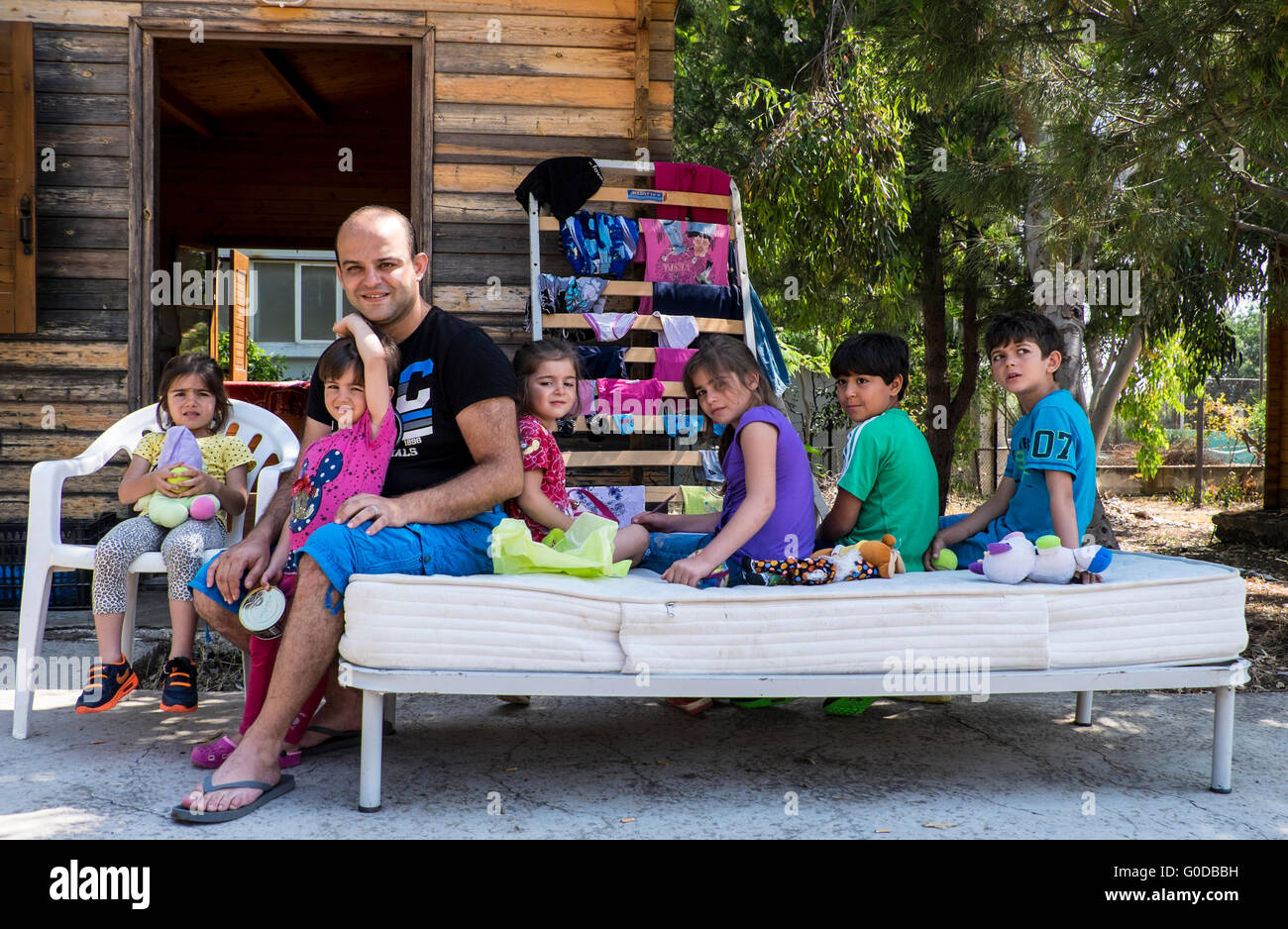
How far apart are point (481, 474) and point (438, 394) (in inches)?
10.1

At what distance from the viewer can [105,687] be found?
120 inches

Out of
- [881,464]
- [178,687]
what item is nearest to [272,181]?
[178,687]

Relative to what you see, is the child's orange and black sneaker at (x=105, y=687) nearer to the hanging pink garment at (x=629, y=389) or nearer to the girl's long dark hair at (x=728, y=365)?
the girl's long dark hair at (x=728, y=365)

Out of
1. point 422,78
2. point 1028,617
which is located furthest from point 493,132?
point 1028,617

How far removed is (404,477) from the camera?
275cm

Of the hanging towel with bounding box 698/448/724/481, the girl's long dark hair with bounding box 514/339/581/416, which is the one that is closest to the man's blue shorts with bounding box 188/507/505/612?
the girl's long dark hair with bounding box 514/339/581/416

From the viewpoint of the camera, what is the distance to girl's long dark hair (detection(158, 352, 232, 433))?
3549 millimetres

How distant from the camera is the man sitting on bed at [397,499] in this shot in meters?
2.42

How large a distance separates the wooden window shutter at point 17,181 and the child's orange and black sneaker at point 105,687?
253 cm

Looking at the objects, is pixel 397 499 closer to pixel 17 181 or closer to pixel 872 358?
pixel 872 358

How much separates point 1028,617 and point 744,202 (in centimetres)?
497

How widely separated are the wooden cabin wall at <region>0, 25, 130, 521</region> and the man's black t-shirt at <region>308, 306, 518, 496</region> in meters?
2.93

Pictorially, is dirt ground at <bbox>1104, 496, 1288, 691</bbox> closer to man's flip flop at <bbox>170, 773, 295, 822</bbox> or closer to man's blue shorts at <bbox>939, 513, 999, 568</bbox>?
man's blue shorts at <bbox>939, 513, 999, 568</bbox>
